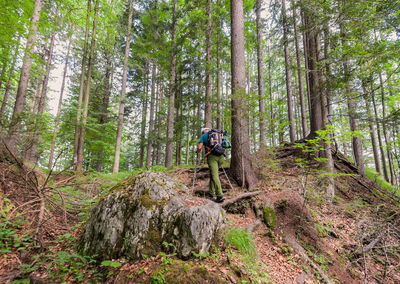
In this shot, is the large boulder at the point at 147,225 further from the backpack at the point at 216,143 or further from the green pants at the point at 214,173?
the backpack at the point at 216,143

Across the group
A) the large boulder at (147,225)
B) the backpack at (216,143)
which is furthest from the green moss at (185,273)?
the backpack at (216,143)

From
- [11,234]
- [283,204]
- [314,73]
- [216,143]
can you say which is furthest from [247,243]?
[314,73]

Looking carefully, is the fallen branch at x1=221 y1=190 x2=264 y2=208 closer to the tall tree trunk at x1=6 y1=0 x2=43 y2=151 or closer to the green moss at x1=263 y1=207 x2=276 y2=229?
the green moss at x1=263 y1=207 x2=276 y2=229

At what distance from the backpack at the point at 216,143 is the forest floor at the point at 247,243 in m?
1.44

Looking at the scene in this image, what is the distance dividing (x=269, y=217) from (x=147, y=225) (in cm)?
315

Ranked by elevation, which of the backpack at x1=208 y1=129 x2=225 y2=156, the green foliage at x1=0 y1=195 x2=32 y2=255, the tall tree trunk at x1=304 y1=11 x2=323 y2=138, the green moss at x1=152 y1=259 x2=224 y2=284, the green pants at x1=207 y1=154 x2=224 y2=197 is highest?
the tall tree trunk at x1=304 y1=11 x2=323 y2=138

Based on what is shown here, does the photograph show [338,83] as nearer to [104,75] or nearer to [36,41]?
[36,41]

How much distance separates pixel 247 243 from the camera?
3.39 metres

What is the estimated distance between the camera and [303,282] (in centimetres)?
308

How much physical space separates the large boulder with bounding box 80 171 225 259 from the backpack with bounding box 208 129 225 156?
194cm

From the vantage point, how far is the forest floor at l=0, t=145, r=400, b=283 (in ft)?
8.25

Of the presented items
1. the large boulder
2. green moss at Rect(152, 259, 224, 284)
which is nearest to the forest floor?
green moss at Rect(152, 259, 224, 284)

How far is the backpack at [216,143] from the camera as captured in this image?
504 cm

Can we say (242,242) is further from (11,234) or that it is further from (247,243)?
(11,234)
